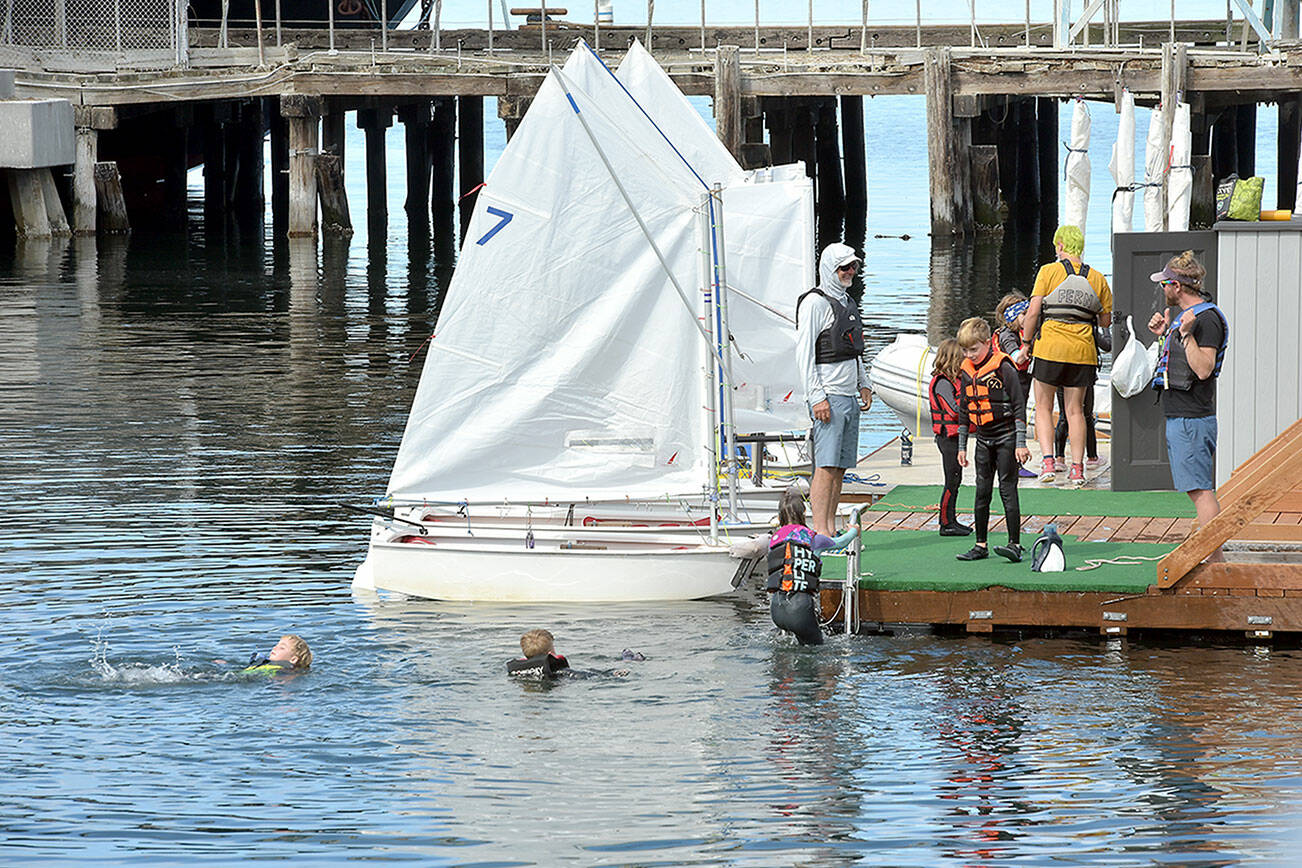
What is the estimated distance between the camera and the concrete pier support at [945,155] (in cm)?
3641

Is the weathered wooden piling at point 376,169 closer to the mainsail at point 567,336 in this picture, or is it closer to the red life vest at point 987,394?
Answer: the mainsail at point 567,336

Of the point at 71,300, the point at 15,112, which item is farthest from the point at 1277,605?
the point at 15,112

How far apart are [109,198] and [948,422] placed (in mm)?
33219

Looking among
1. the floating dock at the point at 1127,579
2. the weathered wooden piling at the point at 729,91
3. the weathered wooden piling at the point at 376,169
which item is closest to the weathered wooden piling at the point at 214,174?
the weathered wooden piling at the point at 376,169

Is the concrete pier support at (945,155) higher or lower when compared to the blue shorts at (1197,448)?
higher

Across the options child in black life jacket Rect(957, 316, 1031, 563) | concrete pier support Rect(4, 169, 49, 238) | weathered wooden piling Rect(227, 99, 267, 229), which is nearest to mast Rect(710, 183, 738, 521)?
child in black life jacket Rect(957, 316, 1031, 563)

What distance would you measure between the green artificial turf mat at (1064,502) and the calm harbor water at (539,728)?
5.45 feet

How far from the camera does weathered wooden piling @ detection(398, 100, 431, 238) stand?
4853 cm

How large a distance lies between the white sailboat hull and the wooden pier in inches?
824

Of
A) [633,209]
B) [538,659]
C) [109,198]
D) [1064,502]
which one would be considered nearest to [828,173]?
[109,198]

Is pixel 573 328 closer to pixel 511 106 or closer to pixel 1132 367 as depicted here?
pixel 1132 367

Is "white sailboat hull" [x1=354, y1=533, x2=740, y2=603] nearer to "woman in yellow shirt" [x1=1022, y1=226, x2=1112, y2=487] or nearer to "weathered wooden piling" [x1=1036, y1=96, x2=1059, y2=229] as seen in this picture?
"woman in yellow shirt" [x1=1022, y1=226, x2=1112, y2=487]

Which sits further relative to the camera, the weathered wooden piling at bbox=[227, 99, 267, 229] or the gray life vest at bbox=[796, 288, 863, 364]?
the weathered wooden piling at bbox=[227, 99, 267, 229]

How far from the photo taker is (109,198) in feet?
141
